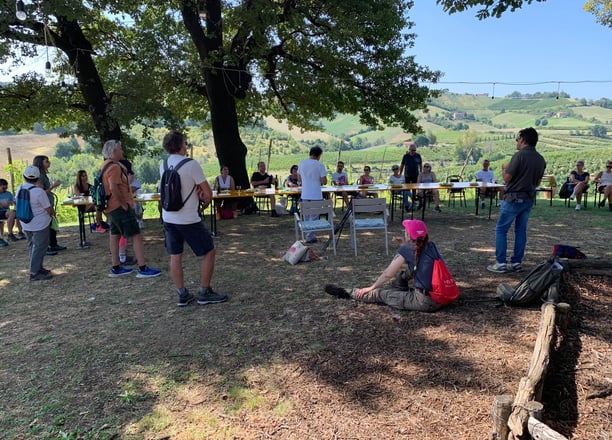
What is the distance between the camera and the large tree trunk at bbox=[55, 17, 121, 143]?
31.6ft

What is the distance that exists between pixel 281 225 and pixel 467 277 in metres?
4.81

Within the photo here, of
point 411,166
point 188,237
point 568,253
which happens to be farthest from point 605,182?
point 188,237

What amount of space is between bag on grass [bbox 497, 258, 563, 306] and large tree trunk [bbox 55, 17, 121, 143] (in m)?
8.91

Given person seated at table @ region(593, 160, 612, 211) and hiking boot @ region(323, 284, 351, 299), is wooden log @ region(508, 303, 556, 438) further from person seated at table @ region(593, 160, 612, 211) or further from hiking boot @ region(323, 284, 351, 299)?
person seated at table @ region(593, 160, 612, 211)

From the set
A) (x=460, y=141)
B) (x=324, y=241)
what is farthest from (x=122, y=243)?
(x=460, y=141)

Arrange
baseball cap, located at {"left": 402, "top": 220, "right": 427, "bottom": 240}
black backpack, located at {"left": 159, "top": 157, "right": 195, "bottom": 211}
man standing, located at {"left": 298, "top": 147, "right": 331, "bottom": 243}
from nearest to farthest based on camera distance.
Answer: baseball cap, located at {"left": 402, "top": 220, "right": 427, "bottom": 240}
black backpack, located at {"left": 159, "top": 157, "right": 195, "bottom": 211}
man standing, located at {"left": 298, "top": 147, "right": 331, "bottom": 243}

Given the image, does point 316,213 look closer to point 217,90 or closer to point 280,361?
point 280,361

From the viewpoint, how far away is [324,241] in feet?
24.9

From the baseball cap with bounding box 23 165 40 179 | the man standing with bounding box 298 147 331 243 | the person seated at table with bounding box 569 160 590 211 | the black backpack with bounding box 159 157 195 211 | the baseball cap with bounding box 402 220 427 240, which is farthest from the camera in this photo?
the person seated at table with bounding box 569 160 590 211

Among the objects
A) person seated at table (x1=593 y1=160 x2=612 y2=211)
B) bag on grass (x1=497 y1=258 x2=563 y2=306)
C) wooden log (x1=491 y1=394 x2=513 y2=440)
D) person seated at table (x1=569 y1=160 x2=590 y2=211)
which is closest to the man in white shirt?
bag on grass (x1=497 y1=258 x2=563 y2=306)

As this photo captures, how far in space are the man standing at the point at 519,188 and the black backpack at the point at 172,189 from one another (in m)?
3.61

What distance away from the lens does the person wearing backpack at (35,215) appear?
5555mm

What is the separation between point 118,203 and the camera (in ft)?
17.4

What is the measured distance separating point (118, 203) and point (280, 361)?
10.2 feet
